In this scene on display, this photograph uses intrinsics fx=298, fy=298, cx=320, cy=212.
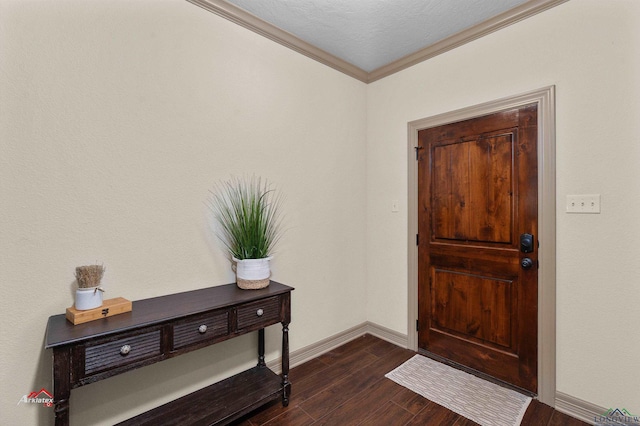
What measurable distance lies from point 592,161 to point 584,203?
26 cm

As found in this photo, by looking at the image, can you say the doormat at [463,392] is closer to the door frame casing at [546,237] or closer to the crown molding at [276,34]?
the door frame casing at [546,237]

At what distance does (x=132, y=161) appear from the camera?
1.68 m

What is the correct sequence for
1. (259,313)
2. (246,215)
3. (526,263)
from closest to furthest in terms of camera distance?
(259,313), (246,215), (526,263)

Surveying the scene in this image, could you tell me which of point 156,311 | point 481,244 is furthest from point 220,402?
point 481,244

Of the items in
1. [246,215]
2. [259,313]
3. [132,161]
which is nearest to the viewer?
[132,161]

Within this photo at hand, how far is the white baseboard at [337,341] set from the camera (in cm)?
242

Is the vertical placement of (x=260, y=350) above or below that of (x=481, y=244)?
below

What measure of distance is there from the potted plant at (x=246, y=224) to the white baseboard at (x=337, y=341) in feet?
2.76

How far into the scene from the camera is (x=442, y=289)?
99.9 inches

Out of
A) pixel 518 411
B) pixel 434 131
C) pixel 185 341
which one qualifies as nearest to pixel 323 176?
pixel 434 131

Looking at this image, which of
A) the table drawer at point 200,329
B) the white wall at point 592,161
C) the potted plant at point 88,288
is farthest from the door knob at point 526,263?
the potted plant at point 88,288

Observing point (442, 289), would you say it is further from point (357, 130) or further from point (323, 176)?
point (357, 130)

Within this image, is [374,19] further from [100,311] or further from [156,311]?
[100,311]

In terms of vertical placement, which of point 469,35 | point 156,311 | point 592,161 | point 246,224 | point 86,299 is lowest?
point 156,311
